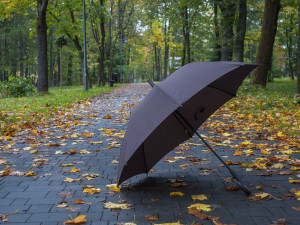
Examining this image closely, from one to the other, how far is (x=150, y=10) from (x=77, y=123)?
64.7 feet

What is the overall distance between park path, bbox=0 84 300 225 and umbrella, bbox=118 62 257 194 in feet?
1.11

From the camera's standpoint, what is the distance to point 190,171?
4.65m

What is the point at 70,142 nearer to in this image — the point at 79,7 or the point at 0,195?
the point at 0,195

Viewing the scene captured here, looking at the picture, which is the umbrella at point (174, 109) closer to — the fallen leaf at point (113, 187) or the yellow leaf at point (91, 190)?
the fallen leaf at point (113, 187)

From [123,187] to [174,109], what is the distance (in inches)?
59.8

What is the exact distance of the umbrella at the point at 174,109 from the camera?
122 inches

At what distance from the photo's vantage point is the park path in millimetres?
3121

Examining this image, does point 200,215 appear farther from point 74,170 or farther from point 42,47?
point 42,47

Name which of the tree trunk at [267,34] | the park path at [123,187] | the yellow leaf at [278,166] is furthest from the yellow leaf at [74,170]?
the tree trunk at [267,34]

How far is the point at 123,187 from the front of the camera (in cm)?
404

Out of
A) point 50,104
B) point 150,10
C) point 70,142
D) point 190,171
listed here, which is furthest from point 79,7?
point 190,171

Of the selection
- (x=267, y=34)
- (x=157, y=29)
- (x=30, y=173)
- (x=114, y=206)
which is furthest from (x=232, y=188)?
(x=157, y=29)

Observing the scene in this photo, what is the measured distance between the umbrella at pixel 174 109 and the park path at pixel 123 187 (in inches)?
13.3

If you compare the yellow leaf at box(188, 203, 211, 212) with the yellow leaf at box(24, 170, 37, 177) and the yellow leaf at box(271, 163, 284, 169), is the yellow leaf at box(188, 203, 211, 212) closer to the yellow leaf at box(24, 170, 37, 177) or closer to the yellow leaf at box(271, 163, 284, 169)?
the yellow leaf at box(271, 163, 284, 169)
